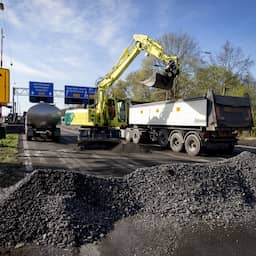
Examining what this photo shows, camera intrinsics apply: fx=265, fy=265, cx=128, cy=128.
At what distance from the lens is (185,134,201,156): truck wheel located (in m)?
11.6

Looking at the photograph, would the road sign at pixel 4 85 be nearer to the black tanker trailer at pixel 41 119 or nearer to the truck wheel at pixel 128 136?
the black tanker trailer at pixel 41 119

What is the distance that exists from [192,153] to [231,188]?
6.67 meters

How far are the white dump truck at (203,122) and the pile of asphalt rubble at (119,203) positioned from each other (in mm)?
5338

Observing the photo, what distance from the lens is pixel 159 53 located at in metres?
13.1

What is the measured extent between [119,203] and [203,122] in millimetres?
7578

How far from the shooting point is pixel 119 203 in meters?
4.64

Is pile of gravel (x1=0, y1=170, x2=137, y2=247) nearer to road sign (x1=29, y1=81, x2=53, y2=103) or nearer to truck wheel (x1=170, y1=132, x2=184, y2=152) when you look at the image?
truck wheel (x1=170, y1=132, x2=184, y2=152)

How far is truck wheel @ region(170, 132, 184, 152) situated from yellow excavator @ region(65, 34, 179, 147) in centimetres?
241

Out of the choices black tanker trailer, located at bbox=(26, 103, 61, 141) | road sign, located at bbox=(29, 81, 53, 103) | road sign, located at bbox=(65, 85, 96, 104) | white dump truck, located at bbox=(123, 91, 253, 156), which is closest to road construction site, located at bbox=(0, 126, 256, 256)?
white dump truck, located at bbox=(123, 91, 253, 156)

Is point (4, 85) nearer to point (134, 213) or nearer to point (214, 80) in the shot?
point (134, 213)

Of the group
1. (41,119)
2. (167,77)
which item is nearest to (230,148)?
(167,77)

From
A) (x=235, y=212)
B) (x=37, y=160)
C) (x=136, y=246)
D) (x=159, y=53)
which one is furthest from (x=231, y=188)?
(x=159, y=53)

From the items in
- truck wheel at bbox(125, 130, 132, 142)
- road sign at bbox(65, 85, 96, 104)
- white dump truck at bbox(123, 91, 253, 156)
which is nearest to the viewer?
white dump truck at bbox(123, 91, 253, 156)

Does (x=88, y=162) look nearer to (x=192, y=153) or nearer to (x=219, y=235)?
(x=192, y=153)
